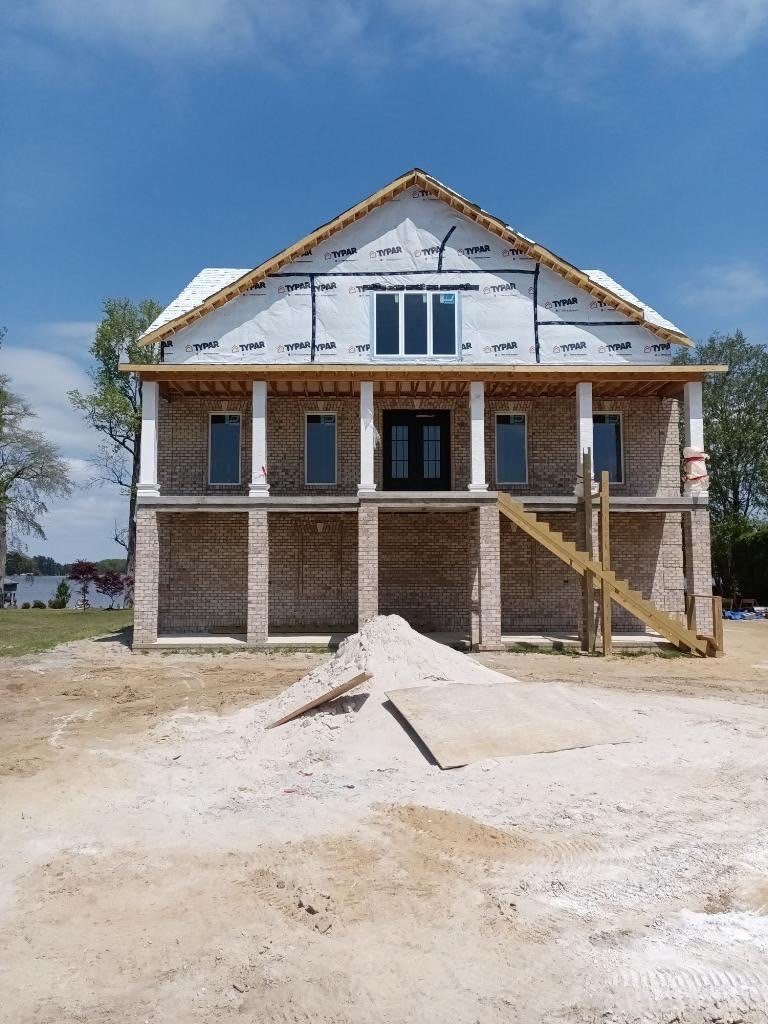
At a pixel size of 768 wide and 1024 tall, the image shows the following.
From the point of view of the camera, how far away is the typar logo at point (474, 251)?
1869 centimetres

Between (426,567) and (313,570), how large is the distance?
10.3 ft

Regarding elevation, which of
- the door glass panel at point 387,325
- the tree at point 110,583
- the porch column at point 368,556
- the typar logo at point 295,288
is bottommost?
the tree at point 110,583

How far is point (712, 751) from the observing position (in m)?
7.99

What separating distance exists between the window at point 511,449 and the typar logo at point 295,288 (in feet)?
20.6

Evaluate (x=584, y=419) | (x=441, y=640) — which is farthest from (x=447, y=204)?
(x=441, y=640)

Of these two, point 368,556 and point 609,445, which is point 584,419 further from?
point 368,556

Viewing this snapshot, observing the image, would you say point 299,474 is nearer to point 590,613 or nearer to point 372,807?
point 590,613

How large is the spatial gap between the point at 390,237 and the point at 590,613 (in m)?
10.9

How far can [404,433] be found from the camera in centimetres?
2003

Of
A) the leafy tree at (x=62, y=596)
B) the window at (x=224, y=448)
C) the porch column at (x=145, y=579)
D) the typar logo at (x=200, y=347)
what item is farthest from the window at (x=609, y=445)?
the leafy tree at (x=62, y=596)

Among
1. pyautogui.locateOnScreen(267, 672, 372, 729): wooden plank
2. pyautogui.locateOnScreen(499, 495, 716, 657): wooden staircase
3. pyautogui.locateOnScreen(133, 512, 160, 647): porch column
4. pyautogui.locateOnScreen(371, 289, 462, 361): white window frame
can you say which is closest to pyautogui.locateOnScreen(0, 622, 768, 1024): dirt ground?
pyautogui.locateOnScreen(267, 672, 372, 729): wooden plank

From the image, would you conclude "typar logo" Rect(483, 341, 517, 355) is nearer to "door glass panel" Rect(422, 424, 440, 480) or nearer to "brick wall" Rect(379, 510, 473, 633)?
"door glass panel" Rect(422, 424, 440, 480)

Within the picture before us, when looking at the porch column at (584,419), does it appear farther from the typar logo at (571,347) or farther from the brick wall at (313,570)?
the brick wall at (313,570)

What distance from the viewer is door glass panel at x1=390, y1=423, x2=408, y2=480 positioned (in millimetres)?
19969
